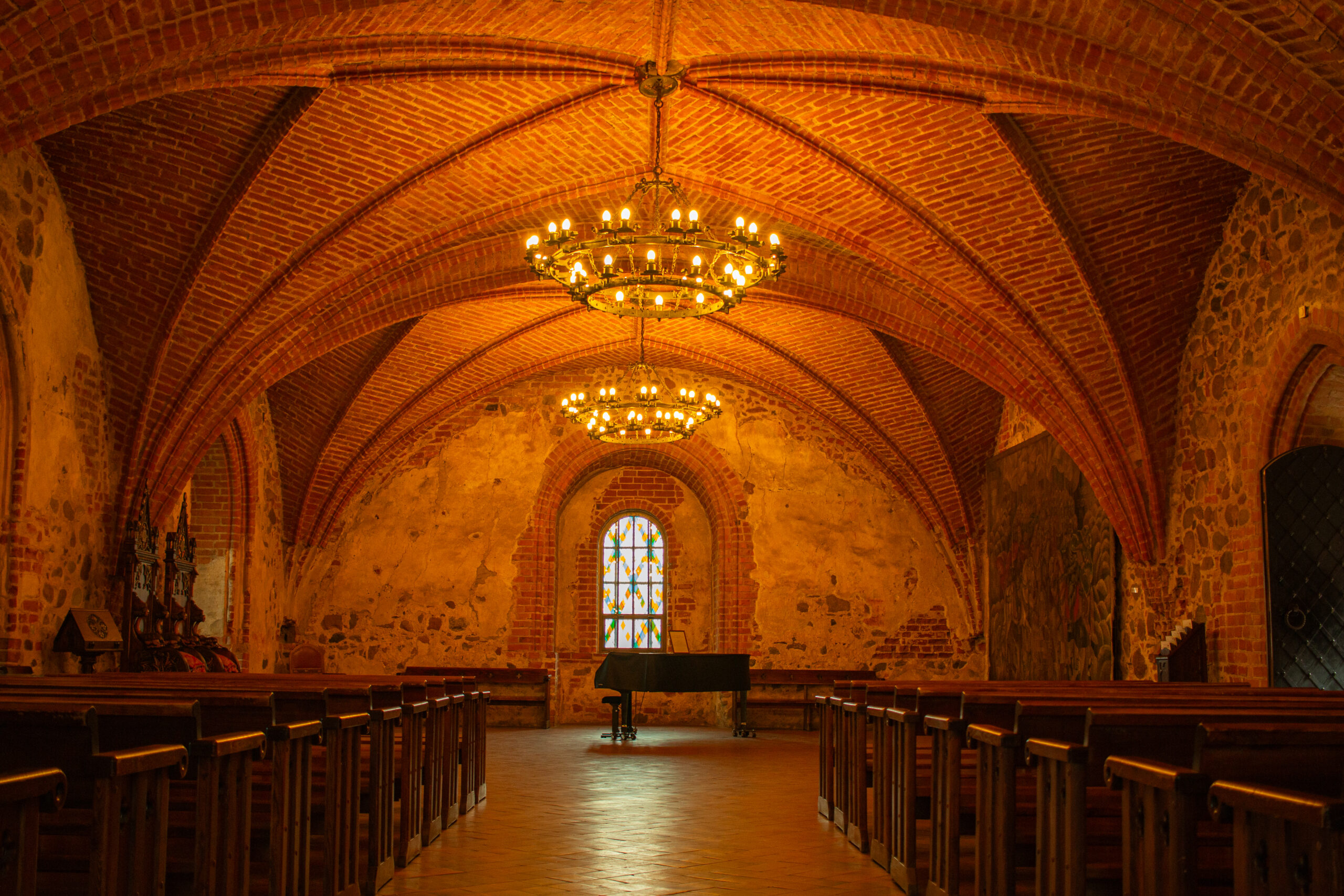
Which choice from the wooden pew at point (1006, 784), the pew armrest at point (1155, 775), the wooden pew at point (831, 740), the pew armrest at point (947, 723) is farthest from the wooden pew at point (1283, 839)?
the wooden pew at point (831, 740)

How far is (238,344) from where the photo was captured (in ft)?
38.0

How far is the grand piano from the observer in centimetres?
1320

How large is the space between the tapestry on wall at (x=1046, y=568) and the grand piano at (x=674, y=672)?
3482 mm

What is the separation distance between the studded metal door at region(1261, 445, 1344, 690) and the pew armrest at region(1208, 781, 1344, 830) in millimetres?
7621

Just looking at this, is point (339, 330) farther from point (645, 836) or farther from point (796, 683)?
point (796, 683)

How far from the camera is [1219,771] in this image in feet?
9.97

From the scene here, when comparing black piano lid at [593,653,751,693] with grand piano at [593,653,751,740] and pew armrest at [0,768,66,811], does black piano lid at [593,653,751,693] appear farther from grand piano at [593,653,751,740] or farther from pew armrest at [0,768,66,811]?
pew armrest at [0,768,66,811]

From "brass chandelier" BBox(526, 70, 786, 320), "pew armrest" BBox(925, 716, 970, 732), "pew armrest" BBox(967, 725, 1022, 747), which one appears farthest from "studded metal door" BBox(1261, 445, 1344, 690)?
"pew armrest" BBox(967, 725, 1022, 747)

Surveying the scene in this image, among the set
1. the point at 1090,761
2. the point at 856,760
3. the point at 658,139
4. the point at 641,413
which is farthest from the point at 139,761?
the point at 641,413

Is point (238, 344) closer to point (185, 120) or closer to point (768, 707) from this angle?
point (185, 120)

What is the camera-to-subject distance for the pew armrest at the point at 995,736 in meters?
3.98

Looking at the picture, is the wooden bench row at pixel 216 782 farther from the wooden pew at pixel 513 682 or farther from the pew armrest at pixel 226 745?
the wooden pew at pixel 513 682

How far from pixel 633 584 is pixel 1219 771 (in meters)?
15.3

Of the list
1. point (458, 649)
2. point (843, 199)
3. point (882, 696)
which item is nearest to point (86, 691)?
point (882, 696)
